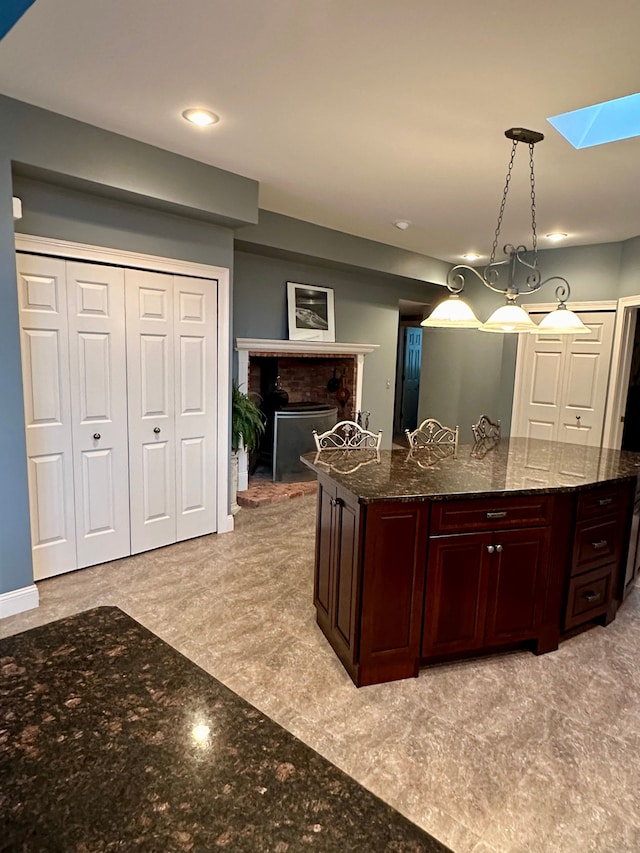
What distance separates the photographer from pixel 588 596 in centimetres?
283

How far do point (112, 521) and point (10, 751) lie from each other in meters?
3.03

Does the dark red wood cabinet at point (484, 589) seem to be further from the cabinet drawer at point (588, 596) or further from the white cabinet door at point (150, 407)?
the white cabinet door at point (150, 407)

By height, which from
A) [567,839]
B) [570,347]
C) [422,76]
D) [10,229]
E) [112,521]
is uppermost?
[422,76]

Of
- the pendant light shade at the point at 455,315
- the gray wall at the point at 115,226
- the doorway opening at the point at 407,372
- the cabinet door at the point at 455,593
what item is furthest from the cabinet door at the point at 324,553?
the doorway opening at the point at 407,372

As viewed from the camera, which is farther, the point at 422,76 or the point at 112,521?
the point at 112,521

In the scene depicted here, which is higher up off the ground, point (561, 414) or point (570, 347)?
point (570, 347)

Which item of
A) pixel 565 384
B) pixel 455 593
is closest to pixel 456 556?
pixel 455 593

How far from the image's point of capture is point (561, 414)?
5688mm

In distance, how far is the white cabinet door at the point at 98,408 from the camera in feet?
10.7

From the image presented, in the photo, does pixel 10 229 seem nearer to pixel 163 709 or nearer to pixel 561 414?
pixel 163 709

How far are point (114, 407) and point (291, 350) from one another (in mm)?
2327

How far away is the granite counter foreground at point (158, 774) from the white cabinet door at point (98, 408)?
260 centimetres

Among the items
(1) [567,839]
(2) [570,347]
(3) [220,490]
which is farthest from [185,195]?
(2) [570,347]

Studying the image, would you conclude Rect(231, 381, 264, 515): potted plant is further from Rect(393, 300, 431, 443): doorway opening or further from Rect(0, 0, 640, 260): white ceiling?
Rect(393, 300, 431, 443): doorway opening
